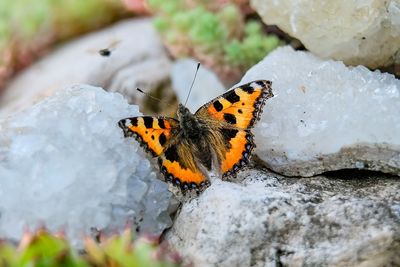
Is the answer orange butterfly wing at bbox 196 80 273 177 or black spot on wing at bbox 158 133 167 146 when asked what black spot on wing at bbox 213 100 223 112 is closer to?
orange butterfly wing at bbox 196 80 273 177

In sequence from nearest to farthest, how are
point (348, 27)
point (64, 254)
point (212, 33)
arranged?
1. point (64, 254)
2. point (348, 27)
3. point (212, 33)

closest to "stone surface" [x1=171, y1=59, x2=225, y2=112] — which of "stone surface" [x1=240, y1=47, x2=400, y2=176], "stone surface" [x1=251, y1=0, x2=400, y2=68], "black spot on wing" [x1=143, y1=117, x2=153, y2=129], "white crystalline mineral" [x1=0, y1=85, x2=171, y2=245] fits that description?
"stone surface" [x1=251, y1=0, x2=400, y2=68]

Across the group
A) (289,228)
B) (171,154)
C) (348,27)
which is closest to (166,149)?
(171,154)

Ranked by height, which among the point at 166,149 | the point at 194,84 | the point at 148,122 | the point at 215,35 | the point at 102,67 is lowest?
the point at 102,67

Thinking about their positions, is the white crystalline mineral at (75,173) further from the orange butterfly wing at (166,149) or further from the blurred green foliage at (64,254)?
the blurred green foliage at (64,254)

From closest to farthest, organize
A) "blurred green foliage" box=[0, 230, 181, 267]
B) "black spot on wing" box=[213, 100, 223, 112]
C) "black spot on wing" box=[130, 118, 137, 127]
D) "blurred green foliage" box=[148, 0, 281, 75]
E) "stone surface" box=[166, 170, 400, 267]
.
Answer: "blurred green foliage" box=[0, 230, 181, 267]
"stone surface" box=[166, 170, 400, 267]
"black spot on wing" box=[130, 118, 137, 127]
"black spot on wing" box=[213, 100, 223, 112]
"blurred green foliage" box=[148, 0, 281, 75]

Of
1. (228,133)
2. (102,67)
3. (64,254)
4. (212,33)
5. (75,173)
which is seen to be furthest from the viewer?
(102,67)

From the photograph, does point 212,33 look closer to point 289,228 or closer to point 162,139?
point 162,139

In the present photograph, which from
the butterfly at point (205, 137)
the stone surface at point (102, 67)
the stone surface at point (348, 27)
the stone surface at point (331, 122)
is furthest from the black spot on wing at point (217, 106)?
the stone surface at point (102, 67)
